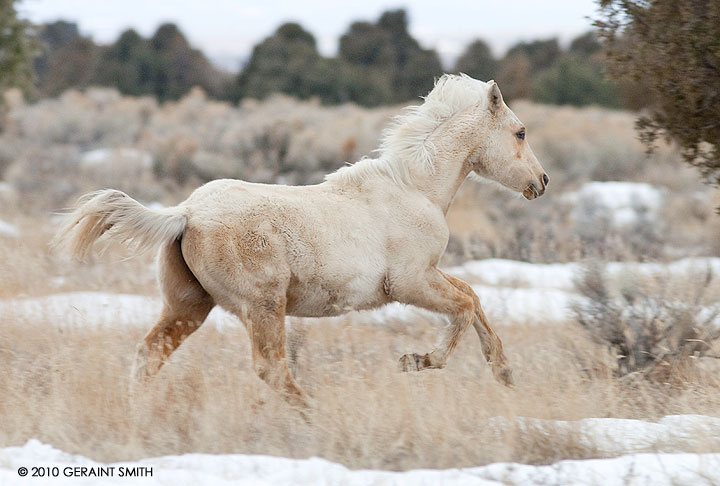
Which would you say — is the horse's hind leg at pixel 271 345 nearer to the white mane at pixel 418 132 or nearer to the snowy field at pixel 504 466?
the snowy field at pixel 504 466

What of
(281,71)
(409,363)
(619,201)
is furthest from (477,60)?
(409,363)

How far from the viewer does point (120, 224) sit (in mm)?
4969

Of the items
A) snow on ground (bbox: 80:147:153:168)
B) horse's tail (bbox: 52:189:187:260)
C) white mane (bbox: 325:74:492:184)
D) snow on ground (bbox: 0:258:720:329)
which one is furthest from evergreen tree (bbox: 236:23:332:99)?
horse's tail (bbox: 52:189:187:260)

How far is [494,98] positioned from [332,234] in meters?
1.61

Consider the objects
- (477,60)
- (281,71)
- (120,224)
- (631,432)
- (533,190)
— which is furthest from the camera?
(477,60)

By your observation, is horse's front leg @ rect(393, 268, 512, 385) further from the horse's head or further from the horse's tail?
the horse's tail

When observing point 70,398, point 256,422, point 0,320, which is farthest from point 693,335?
point 0,320

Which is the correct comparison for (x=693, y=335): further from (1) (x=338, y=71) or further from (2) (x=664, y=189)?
(1) (x=338, y=71)

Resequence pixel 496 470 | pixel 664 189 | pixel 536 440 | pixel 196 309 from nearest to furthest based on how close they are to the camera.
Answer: pixel 496 470 → pixel 536 440 → pixel 196 309 → pixel 664 189

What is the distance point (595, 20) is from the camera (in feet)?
19.9

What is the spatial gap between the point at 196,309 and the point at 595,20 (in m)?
3.40

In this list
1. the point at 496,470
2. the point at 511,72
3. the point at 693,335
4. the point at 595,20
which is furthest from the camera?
the point at 511,72

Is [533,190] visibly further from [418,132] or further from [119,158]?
[119,158]

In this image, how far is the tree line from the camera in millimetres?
46594
